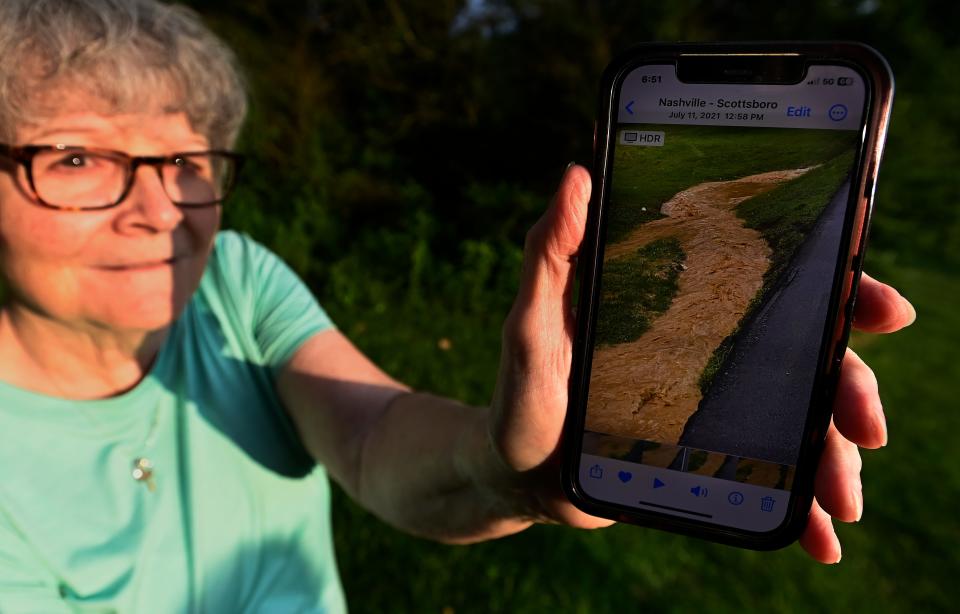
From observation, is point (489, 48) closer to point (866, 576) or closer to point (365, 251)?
point (365, 251)

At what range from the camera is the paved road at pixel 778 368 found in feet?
3.52

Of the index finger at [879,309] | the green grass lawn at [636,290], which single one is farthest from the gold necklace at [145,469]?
the index finger at [879,309]

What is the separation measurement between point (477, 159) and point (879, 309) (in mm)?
4986

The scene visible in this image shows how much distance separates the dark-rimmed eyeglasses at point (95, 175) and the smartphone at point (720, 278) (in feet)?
3.69

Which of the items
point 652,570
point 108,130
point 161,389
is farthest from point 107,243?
point 652,570

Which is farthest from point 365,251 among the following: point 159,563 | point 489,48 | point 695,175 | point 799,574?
point 695,175

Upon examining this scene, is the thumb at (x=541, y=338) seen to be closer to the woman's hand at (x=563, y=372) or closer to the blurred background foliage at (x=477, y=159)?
the woman's hand at (x=563, y=372)

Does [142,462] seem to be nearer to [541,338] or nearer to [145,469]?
[145,469]

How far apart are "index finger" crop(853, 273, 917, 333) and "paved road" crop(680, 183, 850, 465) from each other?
0.06 meters

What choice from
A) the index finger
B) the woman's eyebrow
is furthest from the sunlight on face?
the index finger

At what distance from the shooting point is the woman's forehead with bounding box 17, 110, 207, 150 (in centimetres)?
156

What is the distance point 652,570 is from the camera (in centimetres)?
316

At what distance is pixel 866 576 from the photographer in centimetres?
330

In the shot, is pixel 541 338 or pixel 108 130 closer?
pixel 541 338
